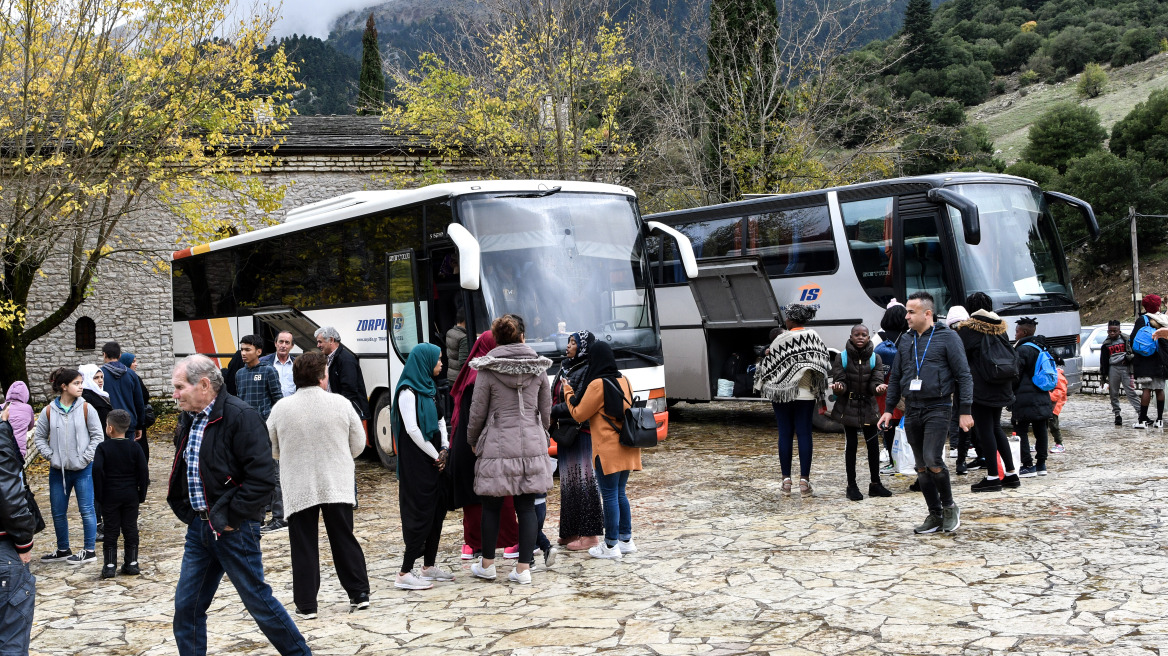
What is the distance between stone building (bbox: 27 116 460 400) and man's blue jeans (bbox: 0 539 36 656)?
2227cm

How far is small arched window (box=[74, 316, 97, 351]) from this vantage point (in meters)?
26.1

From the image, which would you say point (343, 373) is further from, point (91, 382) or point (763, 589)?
point (763, 589)

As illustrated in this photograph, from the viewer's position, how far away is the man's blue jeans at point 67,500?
306 inches

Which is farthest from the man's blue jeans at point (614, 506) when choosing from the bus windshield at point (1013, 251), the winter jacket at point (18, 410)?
the bus windshield at point (1013, 251)

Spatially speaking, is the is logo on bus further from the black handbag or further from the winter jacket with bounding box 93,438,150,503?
the winter jacket with bounding box 93,438,150,503

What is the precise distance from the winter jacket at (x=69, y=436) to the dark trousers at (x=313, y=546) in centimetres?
277

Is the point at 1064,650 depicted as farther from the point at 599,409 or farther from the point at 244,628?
the point at 244,628

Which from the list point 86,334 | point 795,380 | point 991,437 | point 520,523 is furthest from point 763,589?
point 86,334

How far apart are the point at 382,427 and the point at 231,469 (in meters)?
7.35

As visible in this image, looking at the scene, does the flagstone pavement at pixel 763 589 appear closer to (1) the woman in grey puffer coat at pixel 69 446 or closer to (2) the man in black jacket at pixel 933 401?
(2) the man in black jacket at pixel 933 401

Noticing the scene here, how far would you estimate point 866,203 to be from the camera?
13.6m

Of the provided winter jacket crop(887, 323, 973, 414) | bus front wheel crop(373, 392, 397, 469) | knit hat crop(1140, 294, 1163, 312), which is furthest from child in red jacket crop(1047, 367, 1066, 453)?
bus front wheel crop(373, 392, 397, 469)

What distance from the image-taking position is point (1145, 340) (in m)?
12.5

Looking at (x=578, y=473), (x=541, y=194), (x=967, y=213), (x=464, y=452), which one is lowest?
(x=578, y=473)
